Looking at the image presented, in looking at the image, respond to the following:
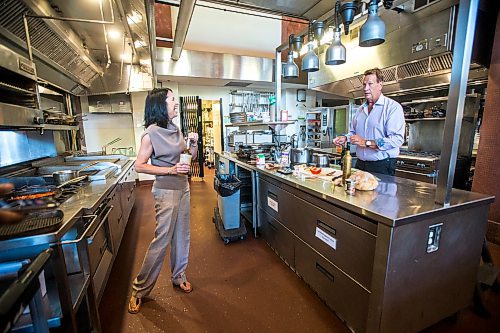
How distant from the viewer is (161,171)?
1656mm

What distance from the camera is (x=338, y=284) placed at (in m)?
1.56

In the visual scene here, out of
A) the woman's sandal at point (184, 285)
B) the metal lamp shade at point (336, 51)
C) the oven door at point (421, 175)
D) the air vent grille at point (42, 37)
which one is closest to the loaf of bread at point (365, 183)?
the metal lamp shade at point (336, 51)

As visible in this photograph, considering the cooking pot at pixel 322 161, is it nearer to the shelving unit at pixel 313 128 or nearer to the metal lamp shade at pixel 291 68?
the metal lamp shade at pixel 291 68

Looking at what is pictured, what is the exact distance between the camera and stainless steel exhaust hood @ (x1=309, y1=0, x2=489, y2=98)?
8.79 ft

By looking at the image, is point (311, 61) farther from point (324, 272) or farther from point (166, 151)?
point (324, 272)

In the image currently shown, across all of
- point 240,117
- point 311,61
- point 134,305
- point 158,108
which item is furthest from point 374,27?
point 134,305

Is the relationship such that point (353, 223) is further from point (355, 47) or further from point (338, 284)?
point (355, 47)

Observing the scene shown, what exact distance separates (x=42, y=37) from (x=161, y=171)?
2.06m

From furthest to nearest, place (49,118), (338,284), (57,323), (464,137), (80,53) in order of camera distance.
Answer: (464,137) < (80,53) < (49,118) < (338,284) < (57,323)

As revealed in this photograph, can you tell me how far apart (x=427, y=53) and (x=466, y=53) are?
2.06 metres

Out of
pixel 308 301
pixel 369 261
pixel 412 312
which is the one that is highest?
pixel 369 261

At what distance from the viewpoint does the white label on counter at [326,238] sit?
61.2 inches

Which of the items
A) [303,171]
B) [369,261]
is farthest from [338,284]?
[303,171]

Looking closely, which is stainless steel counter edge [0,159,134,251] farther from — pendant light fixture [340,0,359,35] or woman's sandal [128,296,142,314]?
pendant light fixture [340,0,359,35]
